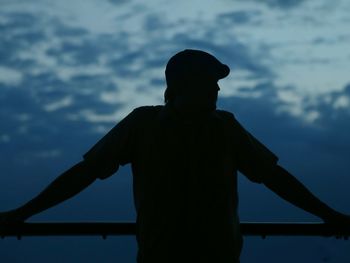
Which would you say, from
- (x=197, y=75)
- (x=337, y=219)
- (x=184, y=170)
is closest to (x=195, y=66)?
(x=197, y=75)

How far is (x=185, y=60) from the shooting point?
199 cm

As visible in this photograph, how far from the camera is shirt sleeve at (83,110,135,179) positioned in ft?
6.66

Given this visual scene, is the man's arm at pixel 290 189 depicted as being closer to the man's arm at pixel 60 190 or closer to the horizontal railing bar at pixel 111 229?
the horizontal railing bar at pixel 111 229

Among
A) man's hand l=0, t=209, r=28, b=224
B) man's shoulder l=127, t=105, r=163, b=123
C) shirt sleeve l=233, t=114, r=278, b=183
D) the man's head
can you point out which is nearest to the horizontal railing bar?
man's hand l=0, t=209, r=28, b=224

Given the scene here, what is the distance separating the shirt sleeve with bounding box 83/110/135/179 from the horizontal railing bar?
234 millimetres

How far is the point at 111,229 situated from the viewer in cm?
208

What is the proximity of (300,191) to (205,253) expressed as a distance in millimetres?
503

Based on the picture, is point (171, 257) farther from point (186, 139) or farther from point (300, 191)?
point (300, 191)

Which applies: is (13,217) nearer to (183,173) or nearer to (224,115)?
(183,173)

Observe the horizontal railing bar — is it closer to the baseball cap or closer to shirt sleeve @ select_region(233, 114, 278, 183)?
shirt sleeve @ select_region(233, 114, 278, 183)

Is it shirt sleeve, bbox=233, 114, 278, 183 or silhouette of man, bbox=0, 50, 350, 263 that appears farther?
shirt sleeve, bbox=233, 114, 278, 183

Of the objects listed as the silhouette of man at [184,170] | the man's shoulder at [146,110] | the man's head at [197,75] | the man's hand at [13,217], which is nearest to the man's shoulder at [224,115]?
the silhouette of man at [184,170]

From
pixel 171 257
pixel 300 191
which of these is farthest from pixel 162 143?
pixel 300 191

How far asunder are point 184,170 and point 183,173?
0.01 m
